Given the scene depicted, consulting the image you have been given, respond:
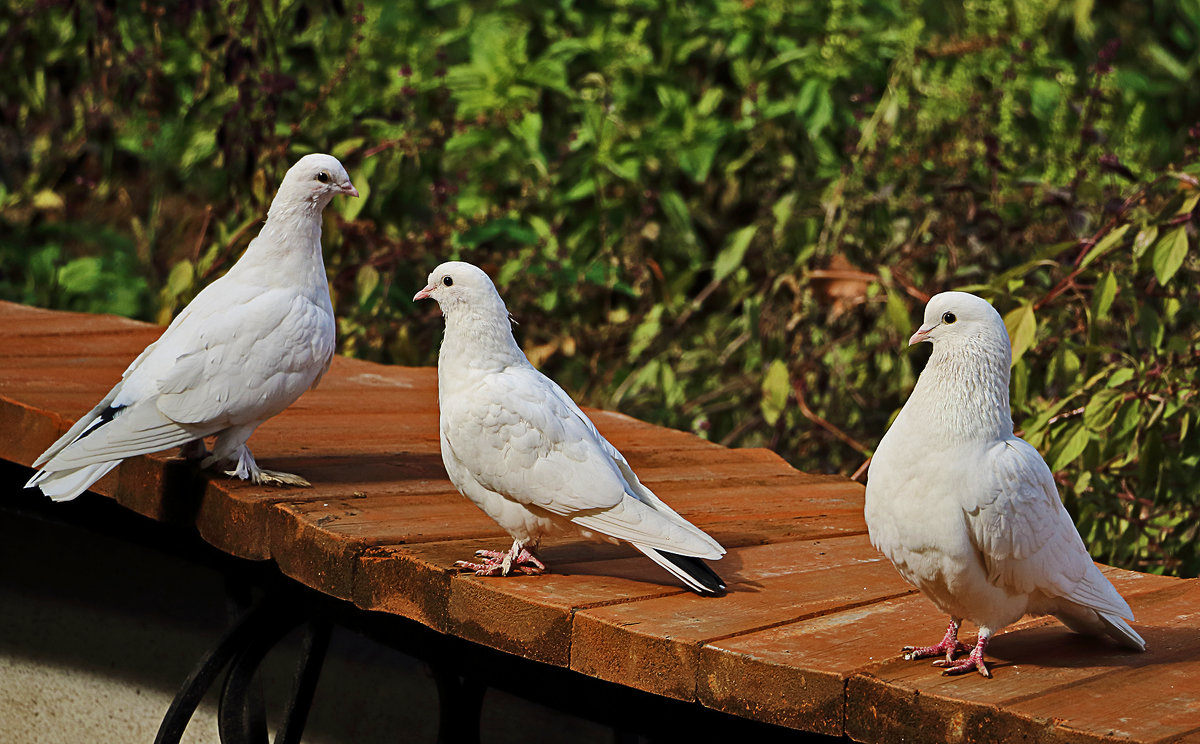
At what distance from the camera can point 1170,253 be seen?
265 cm

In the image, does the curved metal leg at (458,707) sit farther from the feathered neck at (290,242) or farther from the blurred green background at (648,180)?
the blurred green background at (648,180)

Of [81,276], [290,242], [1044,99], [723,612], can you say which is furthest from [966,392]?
[81,276]

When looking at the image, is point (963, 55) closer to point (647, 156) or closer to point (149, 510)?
point (647, 156)

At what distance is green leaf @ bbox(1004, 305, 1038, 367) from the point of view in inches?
101

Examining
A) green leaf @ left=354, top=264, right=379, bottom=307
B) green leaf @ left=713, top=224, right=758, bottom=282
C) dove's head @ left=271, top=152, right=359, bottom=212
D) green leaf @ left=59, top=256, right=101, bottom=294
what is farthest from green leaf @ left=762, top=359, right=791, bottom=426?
green leaf @ left=59, top=256, right=101, bottom=294

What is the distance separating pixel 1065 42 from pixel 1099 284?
416cm

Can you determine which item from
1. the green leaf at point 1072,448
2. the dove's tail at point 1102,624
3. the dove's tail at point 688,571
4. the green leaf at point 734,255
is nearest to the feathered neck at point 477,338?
the dove's tail at point 688,571

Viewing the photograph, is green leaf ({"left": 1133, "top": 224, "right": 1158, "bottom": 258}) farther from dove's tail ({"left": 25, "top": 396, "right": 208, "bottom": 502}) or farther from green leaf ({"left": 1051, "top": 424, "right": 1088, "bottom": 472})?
dove's tail ({"left": 25, "top": 396, "right": 208, "bottom": 502})

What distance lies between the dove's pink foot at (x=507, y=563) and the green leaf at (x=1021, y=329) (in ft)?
4.40

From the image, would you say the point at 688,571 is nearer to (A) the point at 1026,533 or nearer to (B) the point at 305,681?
(A) the point at 1026,533

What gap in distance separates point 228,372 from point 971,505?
1.28m

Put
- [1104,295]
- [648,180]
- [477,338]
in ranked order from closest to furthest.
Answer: [477,338], [1104,295], [648,180]

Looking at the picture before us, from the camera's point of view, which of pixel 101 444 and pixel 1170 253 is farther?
pixel 1170 253

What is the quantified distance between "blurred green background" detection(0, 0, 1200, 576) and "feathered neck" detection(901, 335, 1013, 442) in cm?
154
